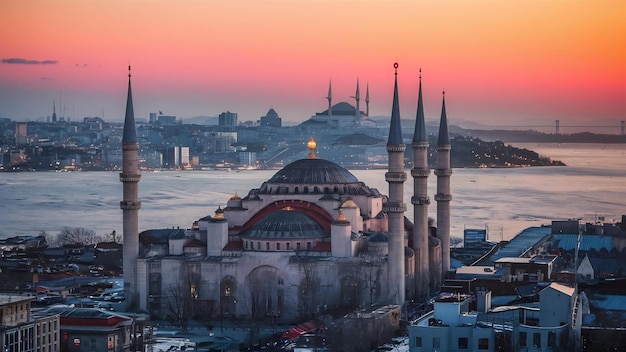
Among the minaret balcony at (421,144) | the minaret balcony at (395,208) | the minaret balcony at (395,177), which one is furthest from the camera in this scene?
the minaret balcony at (421,144)

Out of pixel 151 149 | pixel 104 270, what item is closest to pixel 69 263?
pixel 104 270

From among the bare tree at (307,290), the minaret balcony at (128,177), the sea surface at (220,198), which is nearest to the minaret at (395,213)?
the bare tree at (307,290)

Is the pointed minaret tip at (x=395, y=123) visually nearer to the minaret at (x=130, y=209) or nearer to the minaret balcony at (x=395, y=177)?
the minaret balcony at (x=395, y=177)

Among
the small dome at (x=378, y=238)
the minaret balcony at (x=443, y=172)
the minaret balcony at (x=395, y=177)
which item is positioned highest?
the minaret balcony at (x=395, y=177)

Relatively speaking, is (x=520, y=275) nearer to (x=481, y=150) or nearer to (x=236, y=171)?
(x=236, y=171)

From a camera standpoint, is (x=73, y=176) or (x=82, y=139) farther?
(x=82, y=139)

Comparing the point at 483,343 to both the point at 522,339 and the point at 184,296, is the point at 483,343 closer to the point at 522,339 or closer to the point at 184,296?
the point at 522,339
